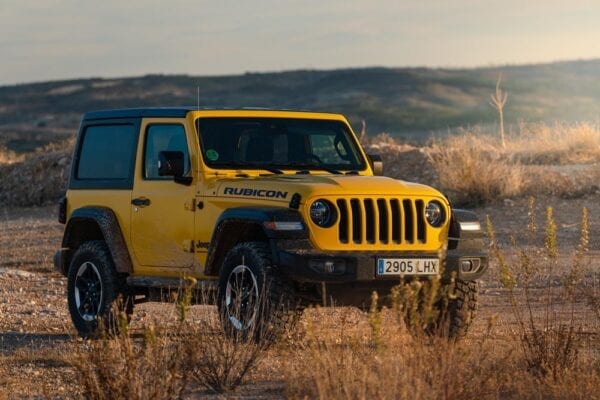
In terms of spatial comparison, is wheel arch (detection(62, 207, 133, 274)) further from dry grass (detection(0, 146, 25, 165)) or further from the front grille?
dry grass (detection(0, 146, 25, 165))

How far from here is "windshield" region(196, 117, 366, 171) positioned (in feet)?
35.0

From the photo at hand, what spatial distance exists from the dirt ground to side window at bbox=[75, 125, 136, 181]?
128 centimetres

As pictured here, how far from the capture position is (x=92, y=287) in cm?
1140

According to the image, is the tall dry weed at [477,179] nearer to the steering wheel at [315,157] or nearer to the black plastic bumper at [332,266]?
the steering wheel at [315,157]

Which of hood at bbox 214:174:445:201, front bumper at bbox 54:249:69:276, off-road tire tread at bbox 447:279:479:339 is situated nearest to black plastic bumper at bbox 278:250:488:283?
hood at bbox 214:174:445:201

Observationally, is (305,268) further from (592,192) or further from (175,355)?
(592,192)

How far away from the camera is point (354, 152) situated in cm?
1124

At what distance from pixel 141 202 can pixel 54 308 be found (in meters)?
3.00

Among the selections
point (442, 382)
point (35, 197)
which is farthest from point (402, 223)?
point (35, 197)

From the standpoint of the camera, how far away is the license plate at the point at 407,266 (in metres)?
9.48

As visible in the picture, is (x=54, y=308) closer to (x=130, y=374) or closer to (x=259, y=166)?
(x=259, y=166)

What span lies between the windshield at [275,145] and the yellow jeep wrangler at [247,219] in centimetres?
1

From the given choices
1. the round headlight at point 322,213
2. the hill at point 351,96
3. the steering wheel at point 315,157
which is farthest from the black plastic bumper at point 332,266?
the hill at point 351,96

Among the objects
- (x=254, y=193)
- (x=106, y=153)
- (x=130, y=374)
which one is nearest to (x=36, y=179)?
(x=106, y=153)
